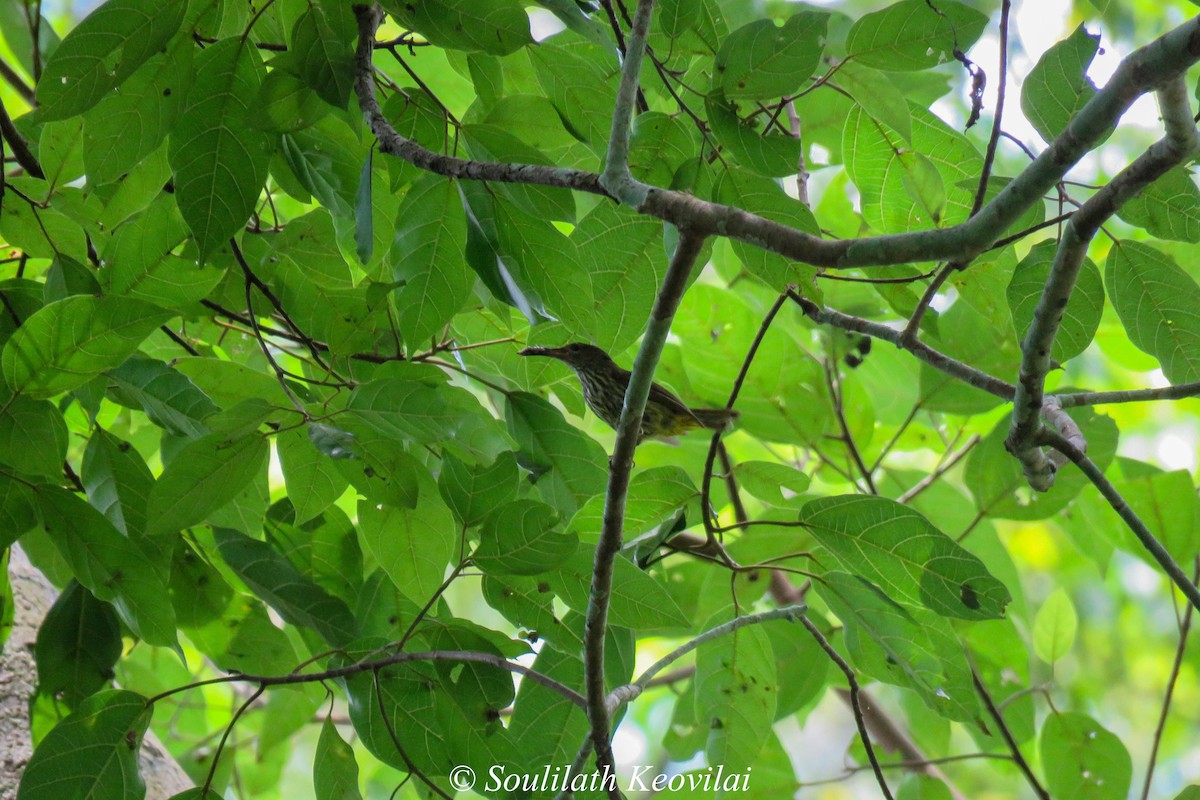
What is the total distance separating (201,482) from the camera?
1709 mm

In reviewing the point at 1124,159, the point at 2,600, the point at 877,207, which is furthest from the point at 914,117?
the point at 1124,159

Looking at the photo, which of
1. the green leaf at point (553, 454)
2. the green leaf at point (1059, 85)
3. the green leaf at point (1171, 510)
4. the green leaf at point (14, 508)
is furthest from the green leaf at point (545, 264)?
the green leaf at point (1171, 510)

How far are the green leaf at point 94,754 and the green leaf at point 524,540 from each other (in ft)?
2.42

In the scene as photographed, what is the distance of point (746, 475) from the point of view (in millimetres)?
2422

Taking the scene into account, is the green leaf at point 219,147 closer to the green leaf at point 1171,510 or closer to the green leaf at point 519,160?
the green leaf at point 519,160

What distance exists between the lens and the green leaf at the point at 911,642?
214 centimetres

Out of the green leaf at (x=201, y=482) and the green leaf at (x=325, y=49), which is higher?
the green leaf at (x=325, y=49)

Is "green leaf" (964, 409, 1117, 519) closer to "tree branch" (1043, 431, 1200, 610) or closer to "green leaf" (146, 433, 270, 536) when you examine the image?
"tree branch" (1043, 431, 1200, 610)

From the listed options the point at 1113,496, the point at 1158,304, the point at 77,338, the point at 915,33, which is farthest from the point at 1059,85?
the point at 77,338

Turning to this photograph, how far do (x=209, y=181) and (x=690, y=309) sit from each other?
1716 millimetres

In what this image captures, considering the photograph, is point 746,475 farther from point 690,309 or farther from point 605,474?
point 690,309

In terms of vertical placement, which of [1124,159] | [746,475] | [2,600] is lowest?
[2,600]

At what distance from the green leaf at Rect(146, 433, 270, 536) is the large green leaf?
20cm

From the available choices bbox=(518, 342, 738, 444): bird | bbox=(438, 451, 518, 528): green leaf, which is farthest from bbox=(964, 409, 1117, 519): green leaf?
bbox=(438, 451, 518, 528): green leaf
